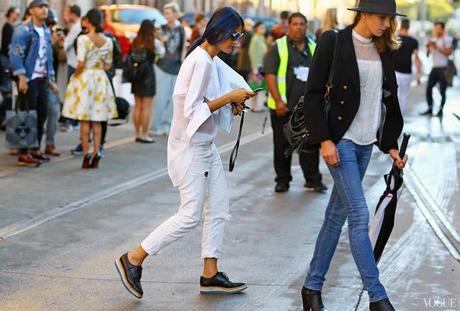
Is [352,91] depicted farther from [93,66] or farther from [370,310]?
[93,66]

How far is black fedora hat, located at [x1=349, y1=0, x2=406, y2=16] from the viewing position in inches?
Answer: 245

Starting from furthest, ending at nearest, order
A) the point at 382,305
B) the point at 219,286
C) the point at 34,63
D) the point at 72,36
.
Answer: the point at 72,36 → the point at 34,63 → the point at 219,286 → the point at 382,305

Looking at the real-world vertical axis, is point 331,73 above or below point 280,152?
above

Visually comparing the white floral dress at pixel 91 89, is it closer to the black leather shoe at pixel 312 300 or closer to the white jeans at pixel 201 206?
the white jeans at pixel 201 206

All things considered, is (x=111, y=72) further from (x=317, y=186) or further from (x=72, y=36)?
(x=317, y=186)

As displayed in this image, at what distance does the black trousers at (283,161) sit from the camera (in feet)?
38.0

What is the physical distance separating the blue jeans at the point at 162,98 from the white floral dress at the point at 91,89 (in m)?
3.79

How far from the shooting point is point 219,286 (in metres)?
7.14

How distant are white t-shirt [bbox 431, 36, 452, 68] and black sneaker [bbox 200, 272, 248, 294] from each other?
16.5 m

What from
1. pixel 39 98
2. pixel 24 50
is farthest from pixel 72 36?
pixel 24 50

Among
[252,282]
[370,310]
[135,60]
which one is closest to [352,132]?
[370,310]

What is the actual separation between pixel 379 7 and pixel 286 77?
5.25m

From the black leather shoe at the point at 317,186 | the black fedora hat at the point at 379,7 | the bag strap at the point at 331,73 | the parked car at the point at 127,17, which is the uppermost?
the black fedora hat at the point at 379,7

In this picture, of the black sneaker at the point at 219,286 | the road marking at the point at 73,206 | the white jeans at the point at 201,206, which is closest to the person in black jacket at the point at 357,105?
the white jeans at the point at 201,206
